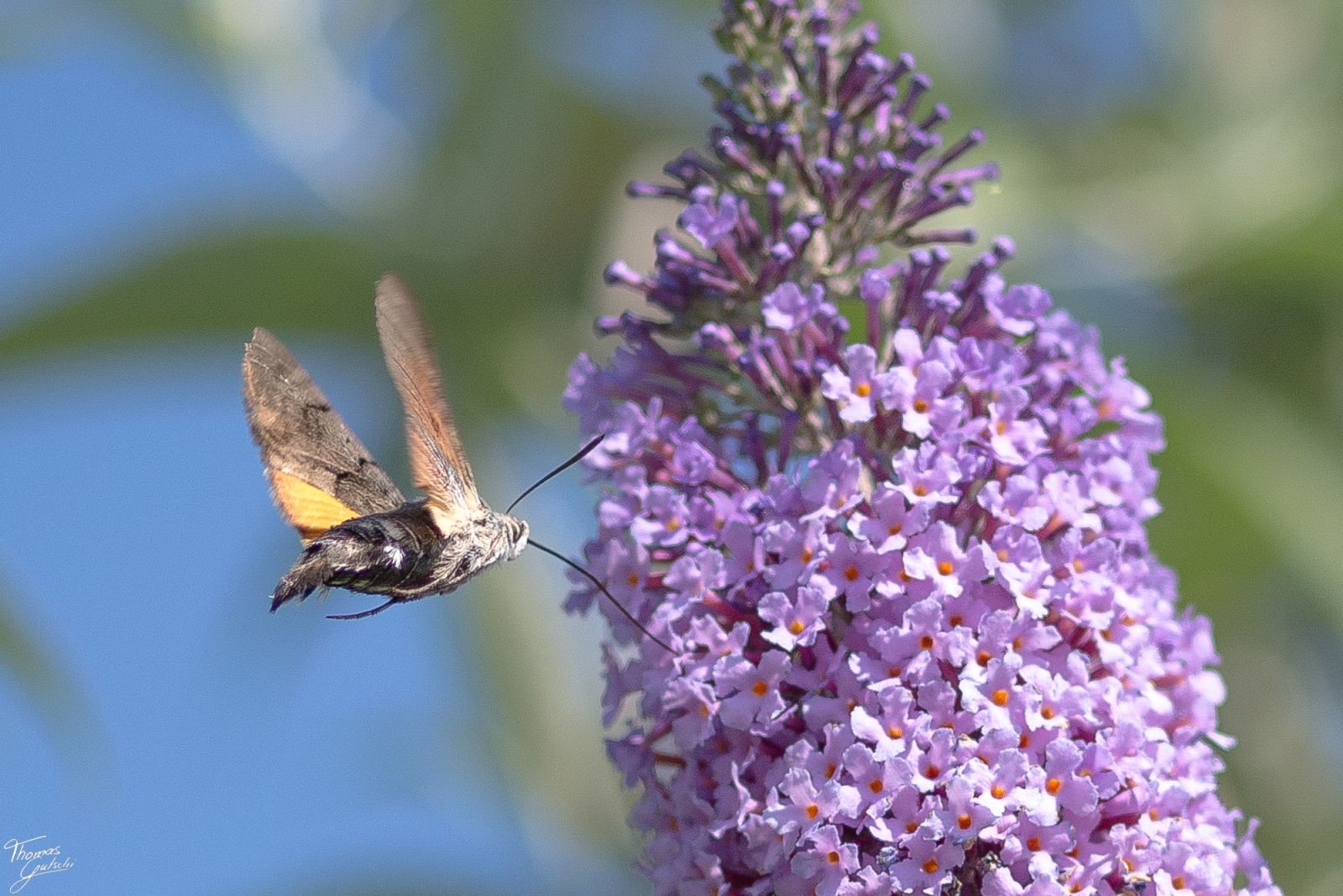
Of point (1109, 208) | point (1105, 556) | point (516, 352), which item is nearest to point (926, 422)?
point (1105, 556)

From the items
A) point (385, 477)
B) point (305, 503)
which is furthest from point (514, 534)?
point (305, 503)

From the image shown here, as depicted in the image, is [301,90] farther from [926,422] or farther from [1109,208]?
[926,422]

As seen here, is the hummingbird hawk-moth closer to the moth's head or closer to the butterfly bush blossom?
the moth's head

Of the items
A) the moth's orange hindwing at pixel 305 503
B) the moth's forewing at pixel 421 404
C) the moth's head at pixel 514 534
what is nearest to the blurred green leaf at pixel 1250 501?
the moth's head at pixel 514 534

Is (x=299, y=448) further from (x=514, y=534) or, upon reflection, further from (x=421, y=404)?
(x=514, y=534)

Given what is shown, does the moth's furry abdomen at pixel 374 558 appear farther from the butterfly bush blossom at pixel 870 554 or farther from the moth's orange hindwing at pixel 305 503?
the butterfly bush blossom at pixel 870 554

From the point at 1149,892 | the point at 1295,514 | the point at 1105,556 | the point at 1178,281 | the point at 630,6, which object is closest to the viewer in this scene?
the point at 1149,892
